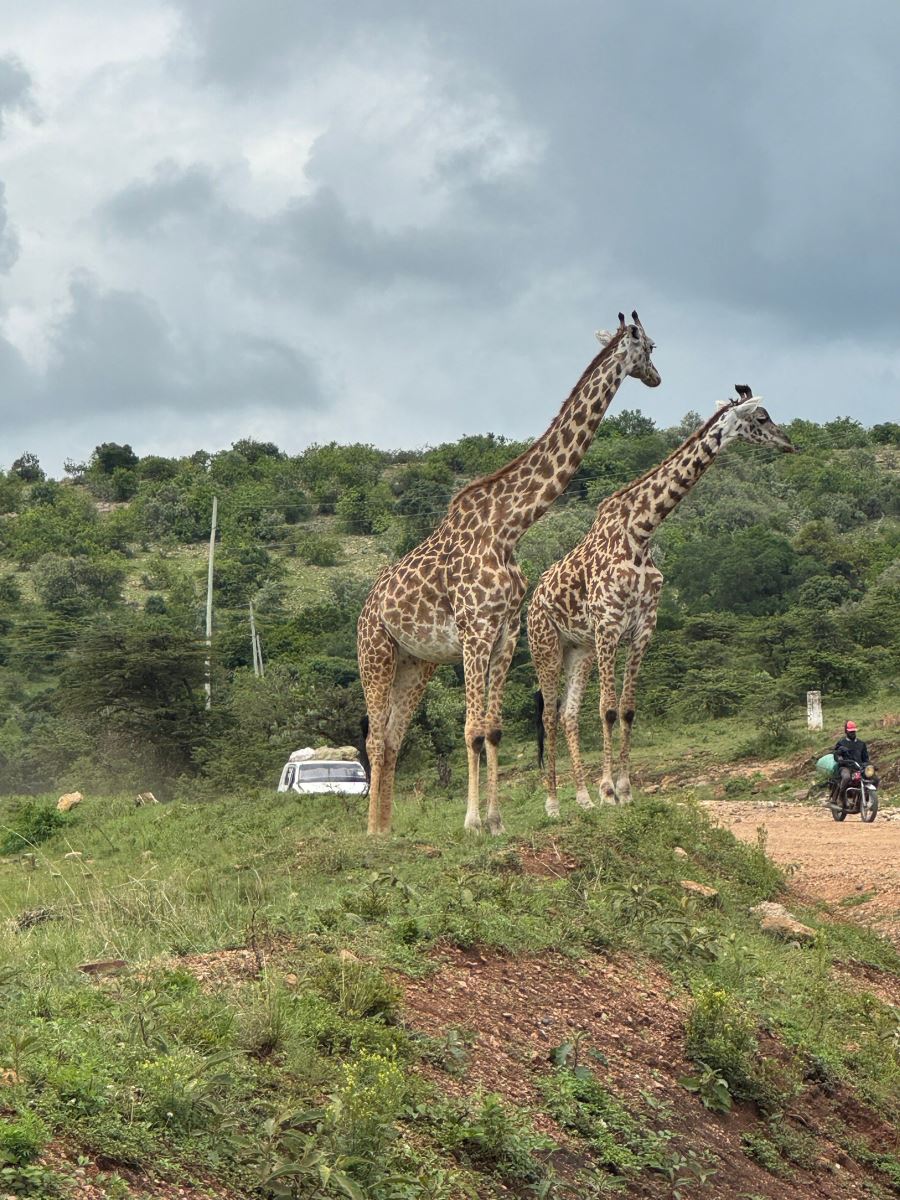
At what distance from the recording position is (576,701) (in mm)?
17219

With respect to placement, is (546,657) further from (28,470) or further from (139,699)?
(28,470)

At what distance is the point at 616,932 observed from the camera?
1033cm

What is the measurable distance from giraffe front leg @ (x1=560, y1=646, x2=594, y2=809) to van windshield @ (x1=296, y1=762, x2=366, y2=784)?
27.0 ft

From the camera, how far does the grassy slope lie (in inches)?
240

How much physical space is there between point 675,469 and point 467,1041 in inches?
382

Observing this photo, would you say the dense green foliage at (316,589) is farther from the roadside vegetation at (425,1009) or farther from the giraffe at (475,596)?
the giraffe at (475,596)

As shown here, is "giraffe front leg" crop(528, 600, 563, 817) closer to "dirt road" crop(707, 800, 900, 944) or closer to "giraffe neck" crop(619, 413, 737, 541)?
"giraffe neck" crop(619, 413, 737, 541)

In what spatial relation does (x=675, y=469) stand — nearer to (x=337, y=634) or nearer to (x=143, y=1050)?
(x=143, y=1050)

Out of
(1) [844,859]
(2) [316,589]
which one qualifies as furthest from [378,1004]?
(2) [316,589]

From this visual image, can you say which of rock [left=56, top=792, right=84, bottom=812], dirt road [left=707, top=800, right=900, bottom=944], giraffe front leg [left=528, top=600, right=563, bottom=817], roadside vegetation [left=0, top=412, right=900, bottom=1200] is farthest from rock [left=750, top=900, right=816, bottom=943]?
rock [left=56, top=792, right=84, bottom=812]

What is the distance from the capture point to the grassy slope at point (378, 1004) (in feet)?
20.0

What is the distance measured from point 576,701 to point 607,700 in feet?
3.68

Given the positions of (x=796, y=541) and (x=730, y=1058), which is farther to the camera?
(x=796, y=541)

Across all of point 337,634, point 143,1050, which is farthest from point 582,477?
point 143,1050
